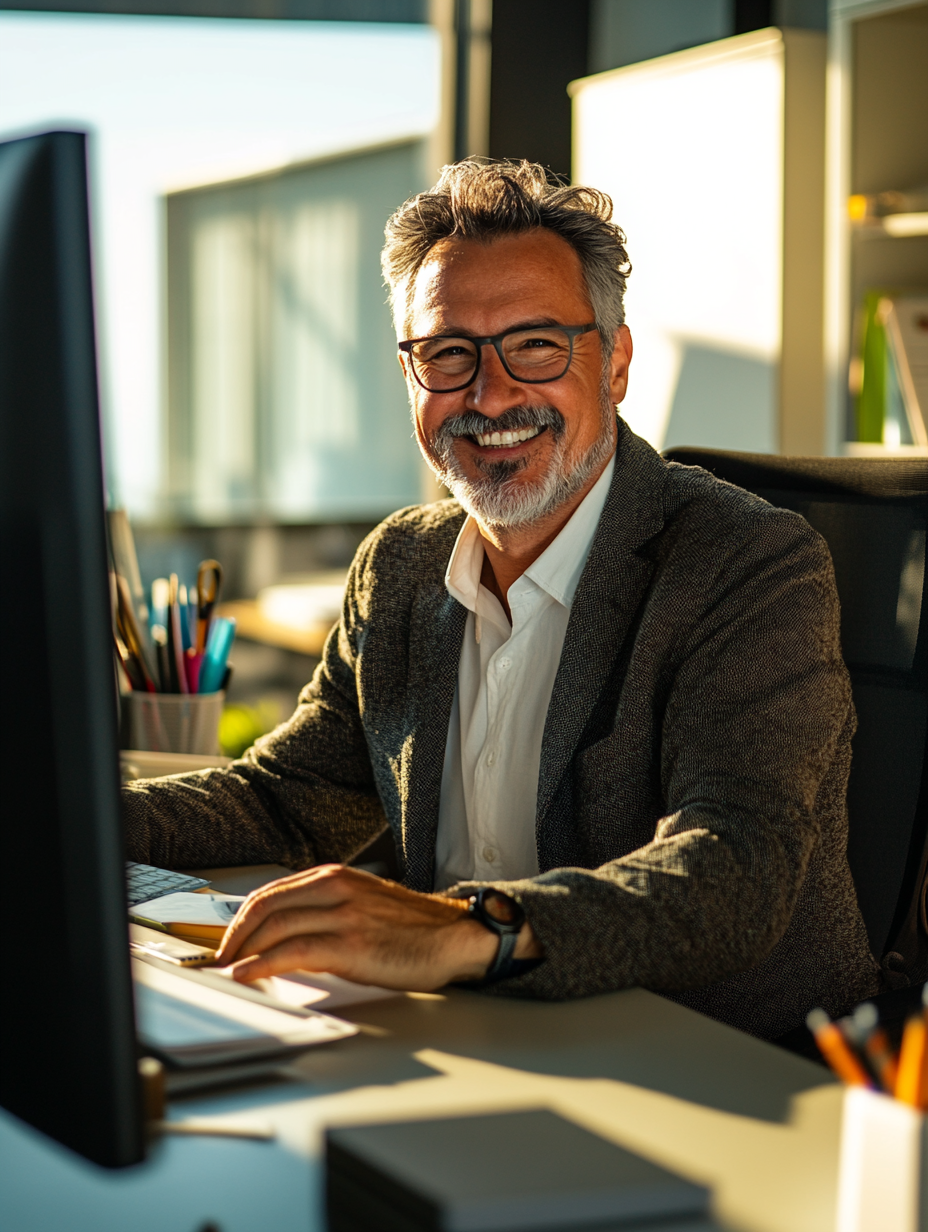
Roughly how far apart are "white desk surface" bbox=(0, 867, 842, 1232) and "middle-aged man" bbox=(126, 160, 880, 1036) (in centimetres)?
6

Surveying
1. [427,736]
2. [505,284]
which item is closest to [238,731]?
[427,736]

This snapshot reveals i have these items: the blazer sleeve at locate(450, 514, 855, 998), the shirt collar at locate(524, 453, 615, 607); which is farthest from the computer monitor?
the shirt collar at locate(524, 453, 615, 607)

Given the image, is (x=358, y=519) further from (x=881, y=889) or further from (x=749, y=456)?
(x=881, y=889)

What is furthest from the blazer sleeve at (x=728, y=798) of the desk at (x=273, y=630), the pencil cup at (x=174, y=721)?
the desk at (x=273, y=630)

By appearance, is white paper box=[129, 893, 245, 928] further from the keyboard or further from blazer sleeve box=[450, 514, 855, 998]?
blazer sleeve box=[450, 514, 855, 998]

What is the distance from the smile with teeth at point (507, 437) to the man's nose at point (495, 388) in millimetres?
29

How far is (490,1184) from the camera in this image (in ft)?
2.04

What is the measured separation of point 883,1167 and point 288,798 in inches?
41.7

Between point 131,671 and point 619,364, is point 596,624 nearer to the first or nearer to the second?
point 619,364

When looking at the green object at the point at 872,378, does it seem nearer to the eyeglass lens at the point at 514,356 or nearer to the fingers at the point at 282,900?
the eyeglass lens at the point at 514,356

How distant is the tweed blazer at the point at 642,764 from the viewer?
1.05 meters

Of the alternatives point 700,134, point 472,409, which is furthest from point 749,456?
point 700,134

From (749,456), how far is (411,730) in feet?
1.70

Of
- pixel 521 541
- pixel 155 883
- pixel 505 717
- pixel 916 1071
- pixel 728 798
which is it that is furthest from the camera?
pixel 521 541
